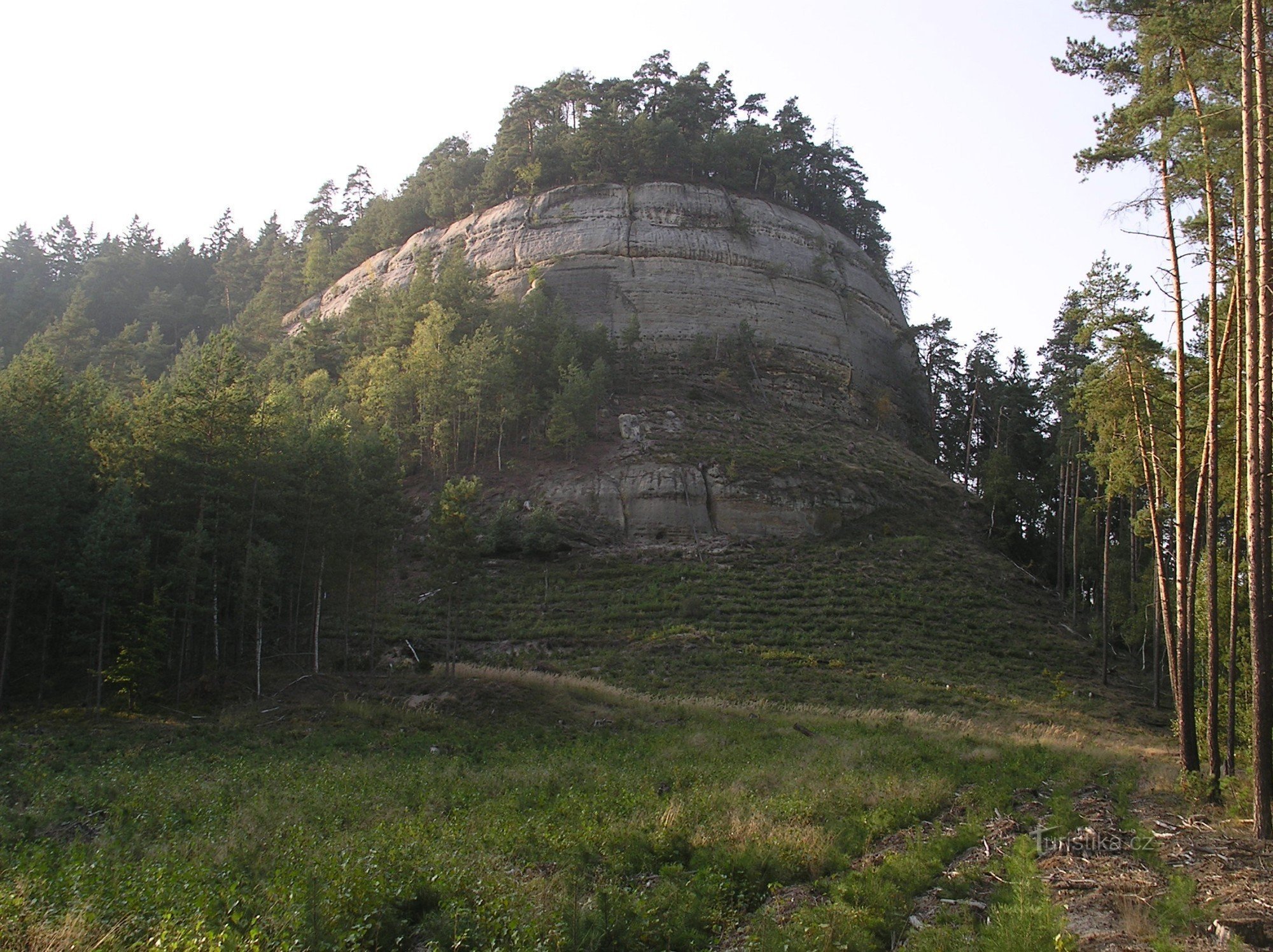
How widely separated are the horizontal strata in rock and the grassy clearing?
44.7 metres

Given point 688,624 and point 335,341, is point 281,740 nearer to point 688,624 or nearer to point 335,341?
point 688,624

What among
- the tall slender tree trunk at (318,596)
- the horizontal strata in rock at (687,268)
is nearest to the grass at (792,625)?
the tall slender tree trunk at (318,596)

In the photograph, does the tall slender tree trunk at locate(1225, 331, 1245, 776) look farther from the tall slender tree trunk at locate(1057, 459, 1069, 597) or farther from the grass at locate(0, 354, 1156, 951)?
the tall slender tree trunk at locate(1057, 459, 1069, 597)

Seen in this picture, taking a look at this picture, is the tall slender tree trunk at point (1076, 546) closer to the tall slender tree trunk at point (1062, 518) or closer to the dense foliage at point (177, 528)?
the tall slender tree trunk at point (1062, 518)

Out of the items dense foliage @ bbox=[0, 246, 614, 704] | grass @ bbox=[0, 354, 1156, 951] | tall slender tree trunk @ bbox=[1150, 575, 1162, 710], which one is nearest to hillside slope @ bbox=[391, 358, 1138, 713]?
grass @ bbox=[0, 354, 1156, 951]

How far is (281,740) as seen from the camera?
19078mm

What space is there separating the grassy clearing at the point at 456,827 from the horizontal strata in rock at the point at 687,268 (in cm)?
4469

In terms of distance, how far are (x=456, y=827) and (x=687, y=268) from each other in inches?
2253

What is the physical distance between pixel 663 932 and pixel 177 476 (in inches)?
886

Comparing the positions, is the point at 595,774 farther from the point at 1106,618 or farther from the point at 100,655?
the point at 1106,618

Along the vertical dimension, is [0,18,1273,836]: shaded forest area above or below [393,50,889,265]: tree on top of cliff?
below

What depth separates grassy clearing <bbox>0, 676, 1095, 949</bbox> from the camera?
22.7ft

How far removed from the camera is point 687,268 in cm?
6350

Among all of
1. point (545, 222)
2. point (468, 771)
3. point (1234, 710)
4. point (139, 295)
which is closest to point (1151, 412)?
point (1234, 710)
